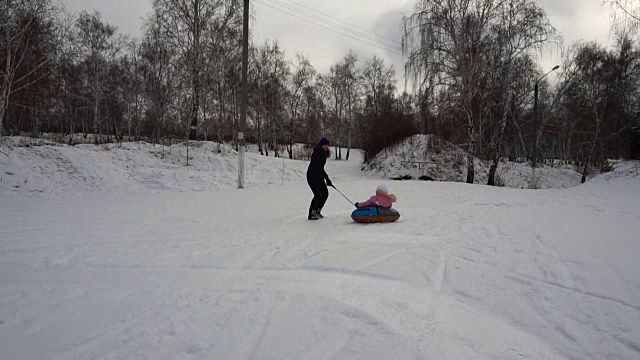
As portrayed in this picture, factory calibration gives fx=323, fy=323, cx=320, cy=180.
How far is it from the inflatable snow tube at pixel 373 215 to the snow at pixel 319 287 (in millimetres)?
282

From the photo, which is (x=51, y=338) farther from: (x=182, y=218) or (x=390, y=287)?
(x=182, y=218)

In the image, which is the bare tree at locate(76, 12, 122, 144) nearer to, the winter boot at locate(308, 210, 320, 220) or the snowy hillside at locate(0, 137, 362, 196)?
the snowy hillside at locate(0, 137, 362, 196)

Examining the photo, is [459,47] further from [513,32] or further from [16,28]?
[16,28]

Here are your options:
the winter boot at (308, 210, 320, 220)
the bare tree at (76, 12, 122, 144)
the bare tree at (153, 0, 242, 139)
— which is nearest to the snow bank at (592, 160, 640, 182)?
the winter boot at (308, 210, 320, 220)

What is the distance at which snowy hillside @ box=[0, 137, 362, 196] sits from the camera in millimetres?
11094

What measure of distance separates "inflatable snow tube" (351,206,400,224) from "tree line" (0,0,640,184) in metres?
12.6

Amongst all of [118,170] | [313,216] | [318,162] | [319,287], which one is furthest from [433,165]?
[319,287]

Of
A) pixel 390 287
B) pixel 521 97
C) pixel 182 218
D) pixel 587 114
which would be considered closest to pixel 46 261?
pixel 182 218

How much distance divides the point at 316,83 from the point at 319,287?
1554 inches

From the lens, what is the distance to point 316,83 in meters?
40.6

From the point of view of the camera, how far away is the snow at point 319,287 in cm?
238

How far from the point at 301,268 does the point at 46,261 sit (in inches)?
131

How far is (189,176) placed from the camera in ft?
49.5

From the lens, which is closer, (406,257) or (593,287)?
(593,287)
